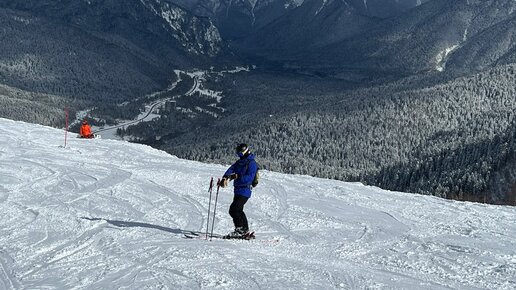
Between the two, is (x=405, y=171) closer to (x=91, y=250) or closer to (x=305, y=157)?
(x=305, y=157)

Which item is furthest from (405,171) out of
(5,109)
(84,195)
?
(5,109)

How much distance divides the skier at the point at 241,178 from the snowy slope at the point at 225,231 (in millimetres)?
666

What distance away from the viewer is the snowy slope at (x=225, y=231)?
12195 millimetres

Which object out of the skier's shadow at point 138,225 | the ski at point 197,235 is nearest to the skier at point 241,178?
the ski at point 197,235

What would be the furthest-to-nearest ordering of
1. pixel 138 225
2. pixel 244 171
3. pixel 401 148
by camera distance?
pixel 401 148
pixel 138 225
pixel 244 171

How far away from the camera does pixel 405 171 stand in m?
108

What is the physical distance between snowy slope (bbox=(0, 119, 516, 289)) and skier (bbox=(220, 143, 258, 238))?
0.67 m

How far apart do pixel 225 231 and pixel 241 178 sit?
219 centimetres

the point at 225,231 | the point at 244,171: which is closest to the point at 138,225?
the point at 225,231

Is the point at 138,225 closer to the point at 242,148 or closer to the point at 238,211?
the point at 238,211

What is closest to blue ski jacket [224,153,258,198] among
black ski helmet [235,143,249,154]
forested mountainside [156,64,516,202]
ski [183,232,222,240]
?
black ski helmet [235,143,249,154]

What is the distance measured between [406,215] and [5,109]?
189904 millimetres

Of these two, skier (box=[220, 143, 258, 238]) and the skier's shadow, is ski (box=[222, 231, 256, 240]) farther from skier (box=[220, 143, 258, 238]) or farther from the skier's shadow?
the skier's shadow

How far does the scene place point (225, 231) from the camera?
54.4 feet
